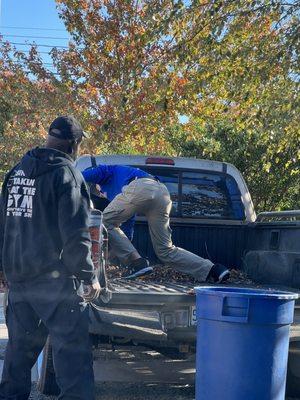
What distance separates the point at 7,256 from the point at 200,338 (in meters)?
1.26

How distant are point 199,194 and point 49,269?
3.03 metres

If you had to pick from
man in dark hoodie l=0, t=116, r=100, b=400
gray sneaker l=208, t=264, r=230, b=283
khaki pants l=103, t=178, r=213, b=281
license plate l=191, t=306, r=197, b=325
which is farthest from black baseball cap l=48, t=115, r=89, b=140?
gray sneaker l=208, t=264, r=230, b=283

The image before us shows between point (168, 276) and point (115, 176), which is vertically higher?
point (115, 176)

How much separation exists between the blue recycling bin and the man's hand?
664 mm

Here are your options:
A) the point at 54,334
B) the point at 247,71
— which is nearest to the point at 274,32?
the point at 247,71

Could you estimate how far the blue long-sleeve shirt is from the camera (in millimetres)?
6035

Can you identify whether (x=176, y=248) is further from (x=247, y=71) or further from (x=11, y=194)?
(x=247, y=71)

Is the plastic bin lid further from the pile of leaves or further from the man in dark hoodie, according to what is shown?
the pile of leaves

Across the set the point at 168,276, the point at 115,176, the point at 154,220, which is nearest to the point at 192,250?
the point at 168,276

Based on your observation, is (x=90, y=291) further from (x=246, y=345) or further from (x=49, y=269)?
(x=246, y=345)

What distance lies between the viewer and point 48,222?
382 centimetres

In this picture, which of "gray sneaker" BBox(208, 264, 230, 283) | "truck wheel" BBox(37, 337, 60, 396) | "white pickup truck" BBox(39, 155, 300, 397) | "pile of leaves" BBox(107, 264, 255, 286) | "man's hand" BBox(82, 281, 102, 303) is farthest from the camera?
"pile of leaves" BBox(107, 264, 255, 286)

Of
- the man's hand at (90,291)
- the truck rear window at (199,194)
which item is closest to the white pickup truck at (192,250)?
the truck rear window at (199,194)

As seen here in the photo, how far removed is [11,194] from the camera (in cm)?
397
